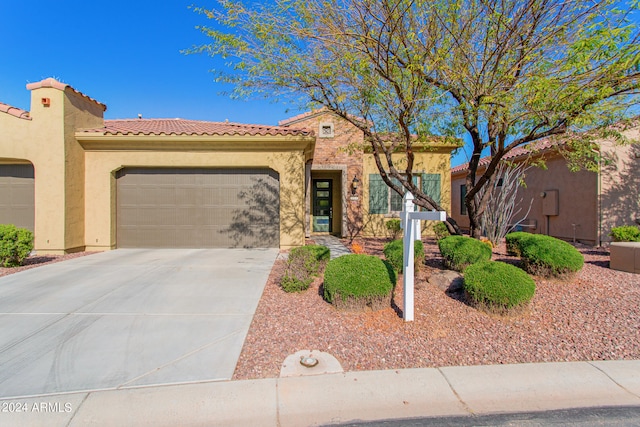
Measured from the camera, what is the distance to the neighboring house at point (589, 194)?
32.8 ft

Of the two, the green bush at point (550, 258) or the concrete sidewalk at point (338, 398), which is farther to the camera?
the green bush at point (550, 258)

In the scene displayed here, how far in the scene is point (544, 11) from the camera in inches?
202

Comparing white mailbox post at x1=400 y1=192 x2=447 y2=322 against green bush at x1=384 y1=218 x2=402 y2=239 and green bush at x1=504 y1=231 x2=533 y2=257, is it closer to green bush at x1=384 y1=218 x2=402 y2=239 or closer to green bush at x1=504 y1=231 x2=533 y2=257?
green bush at x1=504 y1=231 x2=533 y2=257

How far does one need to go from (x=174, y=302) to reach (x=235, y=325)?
4.53ft

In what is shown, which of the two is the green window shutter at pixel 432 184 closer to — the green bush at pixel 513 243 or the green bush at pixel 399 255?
the green bush at pixel 513 243

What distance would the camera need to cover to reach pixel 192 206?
9500 millimetres

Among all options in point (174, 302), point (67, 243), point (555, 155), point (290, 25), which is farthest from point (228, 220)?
point (555, 155)

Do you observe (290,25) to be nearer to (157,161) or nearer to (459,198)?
(157,161)

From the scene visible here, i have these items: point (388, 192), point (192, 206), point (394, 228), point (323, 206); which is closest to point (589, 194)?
point (394, 228)

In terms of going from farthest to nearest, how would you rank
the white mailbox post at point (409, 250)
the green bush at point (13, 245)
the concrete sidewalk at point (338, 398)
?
the green bush at point (13, 245) → the white mailbox post at point (409, 250) → the concrete sidewalk at point (338, 398)

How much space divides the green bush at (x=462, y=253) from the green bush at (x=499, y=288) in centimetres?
129

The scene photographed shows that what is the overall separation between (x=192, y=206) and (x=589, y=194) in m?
12.3

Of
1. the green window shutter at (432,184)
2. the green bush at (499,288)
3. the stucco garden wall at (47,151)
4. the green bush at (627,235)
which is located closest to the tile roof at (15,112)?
the stucco garden wall at (47,151)

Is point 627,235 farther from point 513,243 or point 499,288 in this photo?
point 499,288
